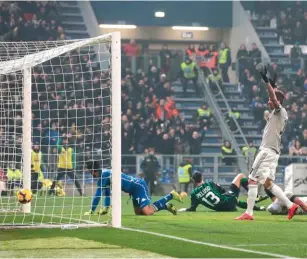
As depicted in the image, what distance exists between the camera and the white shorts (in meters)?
14.7

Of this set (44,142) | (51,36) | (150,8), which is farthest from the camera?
(150,8)

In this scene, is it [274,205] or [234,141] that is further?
[234,141]

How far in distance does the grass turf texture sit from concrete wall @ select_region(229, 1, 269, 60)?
24.7 metres

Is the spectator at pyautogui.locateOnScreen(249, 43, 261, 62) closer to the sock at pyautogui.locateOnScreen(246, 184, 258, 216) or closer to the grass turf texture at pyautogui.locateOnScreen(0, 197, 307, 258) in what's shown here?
the grass turf texture at pyautogui.locateOnScreen(0, 197, 307, 258)

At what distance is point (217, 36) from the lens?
42.1m

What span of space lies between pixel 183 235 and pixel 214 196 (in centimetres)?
548

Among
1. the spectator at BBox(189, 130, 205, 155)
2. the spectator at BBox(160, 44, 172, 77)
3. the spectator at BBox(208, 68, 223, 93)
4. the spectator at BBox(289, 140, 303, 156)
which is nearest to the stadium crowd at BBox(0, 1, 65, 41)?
the spectator at BBox(160, 44, 172, 77)

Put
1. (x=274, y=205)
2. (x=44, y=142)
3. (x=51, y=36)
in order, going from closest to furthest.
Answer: (x=274, y=205), (x=44, y=142), (x=51, y=36)

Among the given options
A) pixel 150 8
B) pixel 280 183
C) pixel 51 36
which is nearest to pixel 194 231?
pixel 280 183

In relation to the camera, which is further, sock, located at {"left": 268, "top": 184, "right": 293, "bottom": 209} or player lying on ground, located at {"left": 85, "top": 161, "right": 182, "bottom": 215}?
player lying on ground, located at {"left": 85, "top": 161, "right": 182, "bottom": 215}

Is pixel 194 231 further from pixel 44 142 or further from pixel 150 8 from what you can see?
pixel 150 8

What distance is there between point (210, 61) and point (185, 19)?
165 inches

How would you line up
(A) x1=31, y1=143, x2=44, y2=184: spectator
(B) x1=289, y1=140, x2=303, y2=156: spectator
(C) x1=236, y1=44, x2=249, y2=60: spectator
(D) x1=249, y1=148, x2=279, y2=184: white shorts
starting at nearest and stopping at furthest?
(D) x1=249, y1=148, x2=279, y2=184: white shorts, (A) x1=31, y1=143, x2=44, y2=184: spectator, (B) x1=289, y1=140, x2=303, y2=156: spectator, (C) x1=236, y1=44, x2=249, y2=60: spectator

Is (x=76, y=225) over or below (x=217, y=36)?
below
